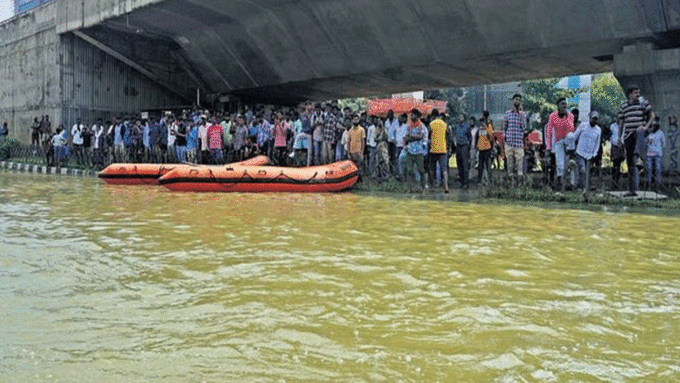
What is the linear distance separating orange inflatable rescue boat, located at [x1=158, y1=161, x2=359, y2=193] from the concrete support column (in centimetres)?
744

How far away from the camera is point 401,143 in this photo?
591 inches

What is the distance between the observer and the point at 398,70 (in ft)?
68.1

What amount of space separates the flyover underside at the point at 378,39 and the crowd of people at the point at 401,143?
2426 mm

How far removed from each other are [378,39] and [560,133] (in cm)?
851

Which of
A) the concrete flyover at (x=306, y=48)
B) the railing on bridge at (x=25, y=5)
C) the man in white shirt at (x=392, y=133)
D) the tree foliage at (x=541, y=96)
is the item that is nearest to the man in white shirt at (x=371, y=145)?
the man in white shirt at (x=392, y=133)

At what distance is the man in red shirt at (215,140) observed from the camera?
1834 centimetres

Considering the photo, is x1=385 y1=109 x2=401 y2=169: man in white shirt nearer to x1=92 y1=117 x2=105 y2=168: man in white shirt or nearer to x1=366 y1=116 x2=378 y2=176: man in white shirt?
x1=366 y1=116 x2=378 y2=176: man in white shirt

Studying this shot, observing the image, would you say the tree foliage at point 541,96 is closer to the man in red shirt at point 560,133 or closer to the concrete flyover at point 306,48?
the concrete flyover at point 306,48

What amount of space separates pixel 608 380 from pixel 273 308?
2119mm

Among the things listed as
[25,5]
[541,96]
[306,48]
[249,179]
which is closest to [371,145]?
[249,179]

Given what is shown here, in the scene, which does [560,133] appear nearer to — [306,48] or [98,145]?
[306,48]

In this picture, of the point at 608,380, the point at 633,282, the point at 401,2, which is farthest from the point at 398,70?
the point at 608,380

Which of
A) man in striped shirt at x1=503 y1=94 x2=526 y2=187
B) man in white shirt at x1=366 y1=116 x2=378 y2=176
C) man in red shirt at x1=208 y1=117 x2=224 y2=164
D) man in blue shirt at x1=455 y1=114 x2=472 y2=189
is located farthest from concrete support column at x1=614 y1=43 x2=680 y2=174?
man in red shirt at x1=208 y1=117 x2=224 y2=164

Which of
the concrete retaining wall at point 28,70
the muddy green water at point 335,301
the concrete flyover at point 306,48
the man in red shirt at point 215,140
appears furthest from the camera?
the concrete retaining wall at point 28,70
